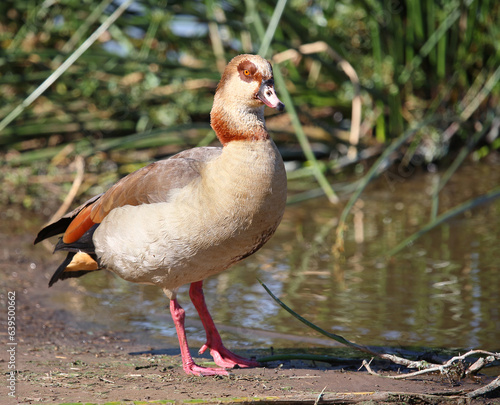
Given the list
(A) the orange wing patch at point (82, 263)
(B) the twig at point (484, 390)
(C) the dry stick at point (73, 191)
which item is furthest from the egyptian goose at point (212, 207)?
(C) the dry stick at point (73, 191)

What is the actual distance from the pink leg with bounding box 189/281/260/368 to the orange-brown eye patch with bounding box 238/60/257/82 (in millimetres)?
1240

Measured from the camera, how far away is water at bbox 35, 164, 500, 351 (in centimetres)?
429

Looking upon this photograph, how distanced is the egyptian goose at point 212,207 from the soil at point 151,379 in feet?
0.80

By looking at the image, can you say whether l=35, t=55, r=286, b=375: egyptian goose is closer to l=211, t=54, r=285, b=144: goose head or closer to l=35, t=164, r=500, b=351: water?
l=211, t=54, r=285, b=144: goose head

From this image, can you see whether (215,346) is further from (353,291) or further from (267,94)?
(353,291)

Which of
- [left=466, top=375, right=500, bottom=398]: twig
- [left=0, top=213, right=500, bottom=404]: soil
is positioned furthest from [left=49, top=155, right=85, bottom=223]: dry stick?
[left=466, top=375, right=500, bottom=398]: twig

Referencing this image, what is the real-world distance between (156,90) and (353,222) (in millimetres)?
2791

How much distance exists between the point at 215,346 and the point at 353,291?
59.2 inches

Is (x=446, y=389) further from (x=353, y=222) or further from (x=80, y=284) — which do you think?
(x=353, y=222)

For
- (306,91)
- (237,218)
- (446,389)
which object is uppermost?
(306,91)

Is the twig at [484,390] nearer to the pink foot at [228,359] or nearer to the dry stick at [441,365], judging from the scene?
the dry stick at [441,365]

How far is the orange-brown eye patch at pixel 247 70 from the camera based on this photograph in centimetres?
348

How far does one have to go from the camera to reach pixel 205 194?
3402 mm

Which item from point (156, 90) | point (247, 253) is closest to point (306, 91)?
point (156, 90)
